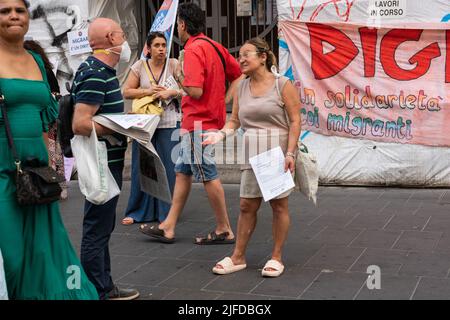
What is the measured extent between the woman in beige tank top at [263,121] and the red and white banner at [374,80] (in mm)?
3164

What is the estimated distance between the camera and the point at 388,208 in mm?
6793

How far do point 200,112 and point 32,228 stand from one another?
7.27 feet

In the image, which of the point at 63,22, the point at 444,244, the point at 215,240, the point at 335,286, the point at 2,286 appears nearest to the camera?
the point at 2,286

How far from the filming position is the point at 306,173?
4832 millimetres

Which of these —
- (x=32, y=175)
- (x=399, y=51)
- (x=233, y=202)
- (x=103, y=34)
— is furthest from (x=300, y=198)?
(x=32, y=175)

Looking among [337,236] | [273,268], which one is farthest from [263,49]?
[337,236]

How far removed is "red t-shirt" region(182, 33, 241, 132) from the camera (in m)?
5.51

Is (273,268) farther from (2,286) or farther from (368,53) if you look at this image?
(368,53)

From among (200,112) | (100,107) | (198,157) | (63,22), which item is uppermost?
(63,22)

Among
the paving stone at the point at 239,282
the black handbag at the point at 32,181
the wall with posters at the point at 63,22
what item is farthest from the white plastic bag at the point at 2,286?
the wall with posters at the point at 63,22

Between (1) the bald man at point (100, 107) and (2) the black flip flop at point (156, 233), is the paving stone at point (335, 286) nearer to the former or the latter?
(1) the bald man at point (100, 107)

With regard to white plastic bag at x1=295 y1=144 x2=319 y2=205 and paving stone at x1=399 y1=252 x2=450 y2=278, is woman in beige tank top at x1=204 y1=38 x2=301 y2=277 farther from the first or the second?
paving stone at x1=399 y1=252 x2=450 y2=278

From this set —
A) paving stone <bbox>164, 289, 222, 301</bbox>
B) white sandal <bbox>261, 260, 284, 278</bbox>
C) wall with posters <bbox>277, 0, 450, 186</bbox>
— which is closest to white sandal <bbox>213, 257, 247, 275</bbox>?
white sandal <bbox>261, 260, 284, 278</bbox>

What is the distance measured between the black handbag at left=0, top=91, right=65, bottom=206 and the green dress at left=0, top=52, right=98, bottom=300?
0.03m
